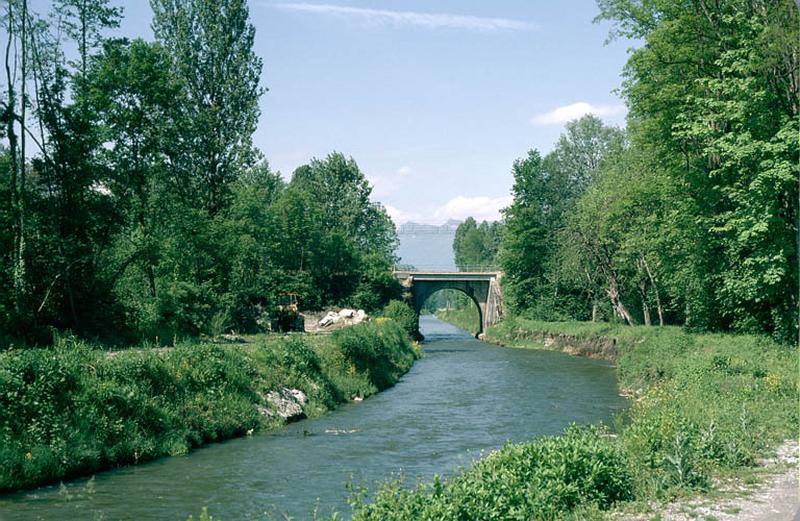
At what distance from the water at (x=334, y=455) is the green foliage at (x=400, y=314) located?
2946cm

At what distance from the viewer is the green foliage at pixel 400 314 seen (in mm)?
65938

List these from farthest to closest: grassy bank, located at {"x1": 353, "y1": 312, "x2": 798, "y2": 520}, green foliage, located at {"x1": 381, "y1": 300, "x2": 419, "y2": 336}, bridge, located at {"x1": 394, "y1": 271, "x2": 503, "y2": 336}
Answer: bridge, located at {"x1": 394, "y1": 271, "x2": 503, "y2": 336} → green foliage, located at {"x1": 381, "y1": 300, "x2": 419, "y2": 336} → grassy bank, located at {"x1": 353, "y1": 312, "x2": 798, "y2": 520}

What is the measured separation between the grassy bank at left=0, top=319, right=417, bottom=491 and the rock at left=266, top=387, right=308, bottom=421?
0.64 ft

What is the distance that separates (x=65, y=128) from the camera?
28750 mm

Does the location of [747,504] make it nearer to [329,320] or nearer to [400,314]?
[329,320]

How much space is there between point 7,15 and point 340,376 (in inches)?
787

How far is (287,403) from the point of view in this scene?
84.5 ft

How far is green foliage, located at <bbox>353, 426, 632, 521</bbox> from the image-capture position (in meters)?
9.85

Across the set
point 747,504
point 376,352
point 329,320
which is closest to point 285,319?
point 329,320

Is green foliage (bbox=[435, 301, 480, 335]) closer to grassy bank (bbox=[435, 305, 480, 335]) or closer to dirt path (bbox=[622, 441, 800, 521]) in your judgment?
grassy bank (bbox=[435, 305, 480, 335])

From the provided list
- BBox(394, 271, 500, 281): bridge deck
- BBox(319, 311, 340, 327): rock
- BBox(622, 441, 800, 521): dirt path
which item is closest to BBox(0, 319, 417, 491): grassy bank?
BBox(622, 441, 800, 521): dirt path

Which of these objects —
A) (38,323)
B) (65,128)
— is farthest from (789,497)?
(65,128)

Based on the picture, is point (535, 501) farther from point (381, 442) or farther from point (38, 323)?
point (38, 323)

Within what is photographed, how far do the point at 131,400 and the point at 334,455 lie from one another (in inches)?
240
